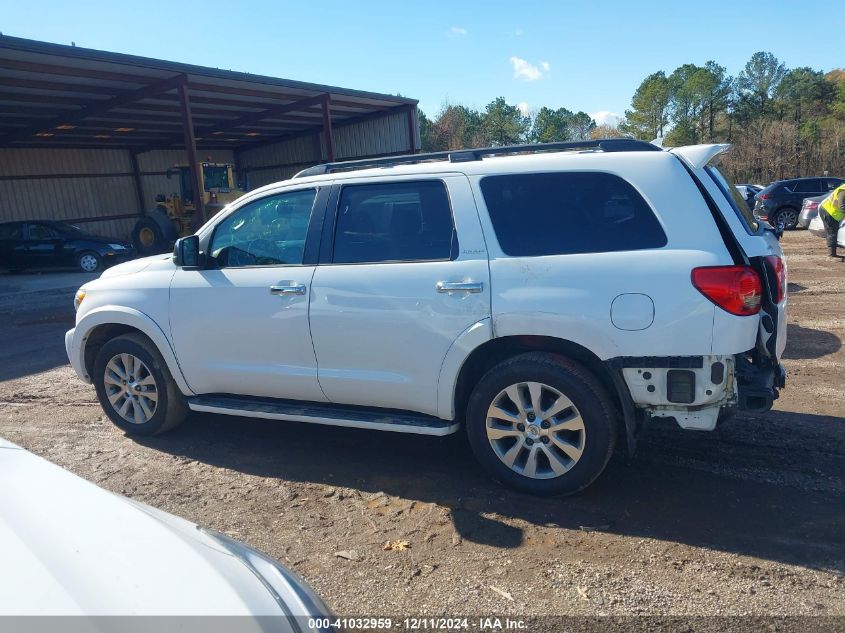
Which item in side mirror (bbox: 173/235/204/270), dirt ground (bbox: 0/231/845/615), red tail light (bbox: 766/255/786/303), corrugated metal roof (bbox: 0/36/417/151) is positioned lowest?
dirt ground (bbox: 0/231/845/615)

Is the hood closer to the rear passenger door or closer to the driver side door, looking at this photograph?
the driver side door

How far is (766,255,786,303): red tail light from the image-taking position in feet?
12.1

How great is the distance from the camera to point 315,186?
14.7 feet

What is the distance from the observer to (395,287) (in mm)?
3971

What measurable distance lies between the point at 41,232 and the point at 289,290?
17986 mm

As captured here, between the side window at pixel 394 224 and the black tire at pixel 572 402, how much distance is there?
2.67 feet

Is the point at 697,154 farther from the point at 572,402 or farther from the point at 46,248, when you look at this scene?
the point at 46,248

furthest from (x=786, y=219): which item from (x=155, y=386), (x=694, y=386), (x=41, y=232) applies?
(x=41, y=232)

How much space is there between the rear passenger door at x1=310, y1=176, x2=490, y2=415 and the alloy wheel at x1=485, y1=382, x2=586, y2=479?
17.4 inches

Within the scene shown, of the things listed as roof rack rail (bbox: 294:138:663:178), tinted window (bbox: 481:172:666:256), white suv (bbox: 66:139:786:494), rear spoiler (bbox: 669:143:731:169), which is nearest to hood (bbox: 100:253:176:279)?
white suv (bbox: 66:139:786:494)

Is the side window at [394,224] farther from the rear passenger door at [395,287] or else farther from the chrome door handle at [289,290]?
the chrome door handle at [289,290]

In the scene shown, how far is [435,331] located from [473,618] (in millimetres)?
1630

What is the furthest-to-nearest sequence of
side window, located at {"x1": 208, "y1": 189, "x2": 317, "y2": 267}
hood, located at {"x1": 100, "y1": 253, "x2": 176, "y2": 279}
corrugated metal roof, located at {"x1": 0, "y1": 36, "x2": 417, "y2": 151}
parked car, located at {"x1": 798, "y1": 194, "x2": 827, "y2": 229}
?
parked car, located at {"x1": 798, "y1": 194, "x2": 827, "y2": 229} → corrugated metal roof, located at {"x1": 0, "y1": 36, "x2": 417, "y2": 151} → hood, located at {"x1": 100, "y1": 253, "x2": 176, "y2": 279} → side window, located at {"x1": 208, "y1": 189, "x2": 317, "y2": 267}

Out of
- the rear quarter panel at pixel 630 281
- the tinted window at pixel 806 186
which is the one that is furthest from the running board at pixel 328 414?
the tinted window at pixel 806 186
